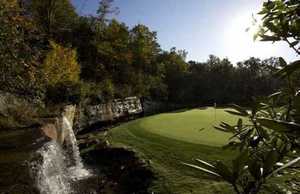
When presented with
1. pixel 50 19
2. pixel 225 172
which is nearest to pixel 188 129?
pixel 225 172

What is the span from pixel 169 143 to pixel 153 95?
22515 mm

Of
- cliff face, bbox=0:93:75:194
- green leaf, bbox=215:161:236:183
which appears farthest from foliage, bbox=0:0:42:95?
green leaf, bbox=215:161:236:183

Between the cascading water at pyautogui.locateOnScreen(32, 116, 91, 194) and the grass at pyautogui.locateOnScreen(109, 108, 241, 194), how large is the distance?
5.42 feet

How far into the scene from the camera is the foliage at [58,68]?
1708 centimetres

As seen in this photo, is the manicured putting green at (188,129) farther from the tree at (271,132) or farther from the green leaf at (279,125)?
the green leaf at (279,125)

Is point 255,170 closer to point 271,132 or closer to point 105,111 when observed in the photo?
point 271,132

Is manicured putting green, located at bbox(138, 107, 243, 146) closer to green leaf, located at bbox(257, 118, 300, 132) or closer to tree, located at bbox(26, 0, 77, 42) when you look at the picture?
green leaf, located at bbox(257, 118, 300, 132)

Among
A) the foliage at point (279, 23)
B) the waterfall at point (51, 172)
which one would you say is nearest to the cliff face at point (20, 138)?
the waterfall at point (51, 172)

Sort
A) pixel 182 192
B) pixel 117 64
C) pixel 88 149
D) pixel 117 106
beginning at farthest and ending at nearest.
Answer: pixel 117 64, pixel 117 106, pixel 88 149, pixel 182 192

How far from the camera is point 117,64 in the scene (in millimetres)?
29625

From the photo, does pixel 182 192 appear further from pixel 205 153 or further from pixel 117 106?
pixel 117 106

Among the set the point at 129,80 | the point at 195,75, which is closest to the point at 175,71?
the point at 195,75

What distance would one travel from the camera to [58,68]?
58.3ft

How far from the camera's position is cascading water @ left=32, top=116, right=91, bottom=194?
8.12 metres
